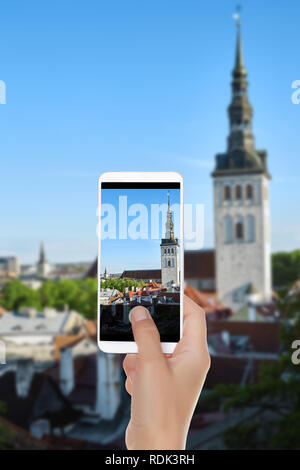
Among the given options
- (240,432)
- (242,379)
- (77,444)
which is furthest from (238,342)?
(240,432)

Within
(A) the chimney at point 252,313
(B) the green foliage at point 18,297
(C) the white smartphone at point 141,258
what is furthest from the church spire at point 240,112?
(C) the white smartphone at point 141,258

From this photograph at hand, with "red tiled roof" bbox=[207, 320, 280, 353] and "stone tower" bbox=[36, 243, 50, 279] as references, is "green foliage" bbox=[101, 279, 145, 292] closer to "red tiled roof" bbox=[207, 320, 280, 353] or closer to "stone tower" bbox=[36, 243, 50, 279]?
"red tiled roof" bbox=[207, 320, 280, 353]

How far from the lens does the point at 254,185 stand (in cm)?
1473

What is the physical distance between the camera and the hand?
45 cm

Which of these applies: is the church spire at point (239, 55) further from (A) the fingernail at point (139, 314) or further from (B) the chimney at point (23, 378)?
(A) the fingernail at point (139, 314)

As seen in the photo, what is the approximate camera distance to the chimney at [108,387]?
6832 millimetres

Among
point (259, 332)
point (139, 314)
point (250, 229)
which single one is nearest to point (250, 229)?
point (250, 229)

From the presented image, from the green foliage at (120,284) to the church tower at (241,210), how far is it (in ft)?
45.0

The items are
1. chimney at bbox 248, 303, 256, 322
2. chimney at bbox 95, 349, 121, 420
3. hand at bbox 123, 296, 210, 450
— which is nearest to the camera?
hand at bbox 123, 296, 210, 450

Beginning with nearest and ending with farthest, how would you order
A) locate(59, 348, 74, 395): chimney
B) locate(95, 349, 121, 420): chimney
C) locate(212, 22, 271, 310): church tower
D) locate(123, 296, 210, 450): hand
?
locate(123, 296, 210, 450): hand → locate(95, 349, 121, 420): chimney → locate(59, 348, 74, 395): chimney → locate(212, 22, 271, 310): church tower

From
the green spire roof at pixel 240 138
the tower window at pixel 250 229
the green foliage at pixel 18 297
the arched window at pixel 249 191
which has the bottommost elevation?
the green foliage at pixel 18 297

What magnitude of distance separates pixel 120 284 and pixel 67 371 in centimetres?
750

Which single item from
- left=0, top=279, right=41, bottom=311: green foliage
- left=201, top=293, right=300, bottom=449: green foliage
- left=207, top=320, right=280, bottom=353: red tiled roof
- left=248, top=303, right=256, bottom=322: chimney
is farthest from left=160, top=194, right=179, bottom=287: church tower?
left=248, top=303, right=256, bottom=322: chimney
